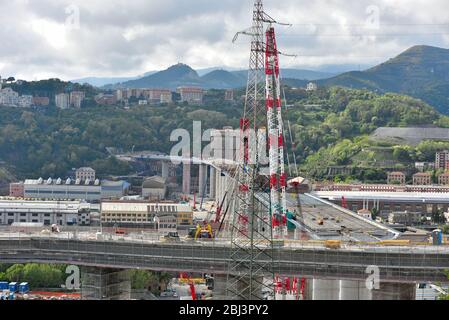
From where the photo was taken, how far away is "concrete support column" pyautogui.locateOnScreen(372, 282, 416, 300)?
1137 cm

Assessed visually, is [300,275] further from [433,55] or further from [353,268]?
[433,55]

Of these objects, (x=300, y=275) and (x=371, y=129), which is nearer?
(x=300, y=275)

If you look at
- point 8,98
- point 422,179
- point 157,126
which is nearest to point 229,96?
point 157,126

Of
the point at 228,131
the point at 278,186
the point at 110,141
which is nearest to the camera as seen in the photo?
the point at 278,186

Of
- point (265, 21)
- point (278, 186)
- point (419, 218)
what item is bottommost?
point (419, 218)

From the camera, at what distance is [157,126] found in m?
48.8

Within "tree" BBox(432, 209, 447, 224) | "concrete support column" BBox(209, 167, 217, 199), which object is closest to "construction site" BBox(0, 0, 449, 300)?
"tree" BBox(432, 209, 447, 224)

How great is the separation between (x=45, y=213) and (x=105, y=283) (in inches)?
593

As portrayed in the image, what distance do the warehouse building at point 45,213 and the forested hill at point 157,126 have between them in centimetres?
1141

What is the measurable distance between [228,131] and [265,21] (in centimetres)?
2158

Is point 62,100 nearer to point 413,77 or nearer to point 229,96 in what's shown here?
point 229,96

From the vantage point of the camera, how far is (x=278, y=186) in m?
18.3

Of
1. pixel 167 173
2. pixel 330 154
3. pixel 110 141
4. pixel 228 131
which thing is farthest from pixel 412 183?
pixel 110 141

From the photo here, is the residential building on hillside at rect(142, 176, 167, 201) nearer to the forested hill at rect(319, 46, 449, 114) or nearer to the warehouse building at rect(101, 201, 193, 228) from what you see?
the warehouse building at rect(101, 201, 193, 228)
